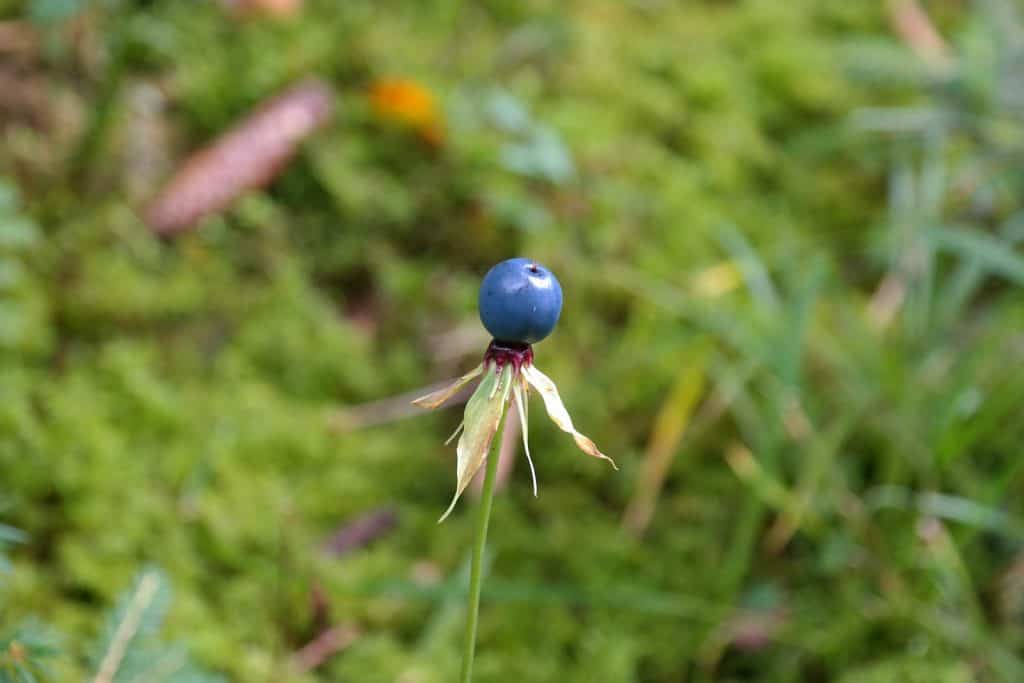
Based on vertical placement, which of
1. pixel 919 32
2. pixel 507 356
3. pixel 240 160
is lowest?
pixel 507 356

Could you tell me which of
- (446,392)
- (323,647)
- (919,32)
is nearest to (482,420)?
(446,392)

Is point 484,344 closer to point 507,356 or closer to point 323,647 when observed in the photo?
point 323,647

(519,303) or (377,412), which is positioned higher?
(377,412)

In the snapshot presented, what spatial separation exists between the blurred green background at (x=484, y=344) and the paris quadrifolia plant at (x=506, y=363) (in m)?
0.39

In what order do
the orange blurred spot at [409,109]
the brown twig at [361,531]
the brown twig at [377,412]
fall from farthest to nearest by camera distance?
the orange blurred spot at [409,109] < the brown twig at [377,412] < the brown twig at [361,531]

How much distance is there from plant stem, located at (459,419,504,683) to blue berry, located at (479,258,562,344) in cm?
8

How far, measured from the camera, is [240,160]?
73.1 inches

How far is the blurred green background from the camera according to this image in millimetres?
1438

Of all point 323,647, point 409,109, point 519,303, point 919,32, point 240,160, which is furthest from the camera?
point 919,32

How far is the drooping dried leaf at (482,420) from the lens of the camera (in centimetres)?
79

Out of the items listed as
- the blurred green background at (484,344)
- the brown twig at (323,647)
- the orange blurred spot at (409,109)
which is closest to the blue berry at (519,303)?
the blurred green background at (484,344)

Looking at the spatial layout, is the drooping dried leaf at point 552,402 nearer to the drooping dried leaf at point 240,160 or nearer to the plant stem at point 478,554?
the plant stem at point 478,554

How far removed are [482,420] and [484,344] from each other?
0.99 m

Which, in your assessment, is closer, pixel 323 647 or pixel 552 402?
pixel 552 402
